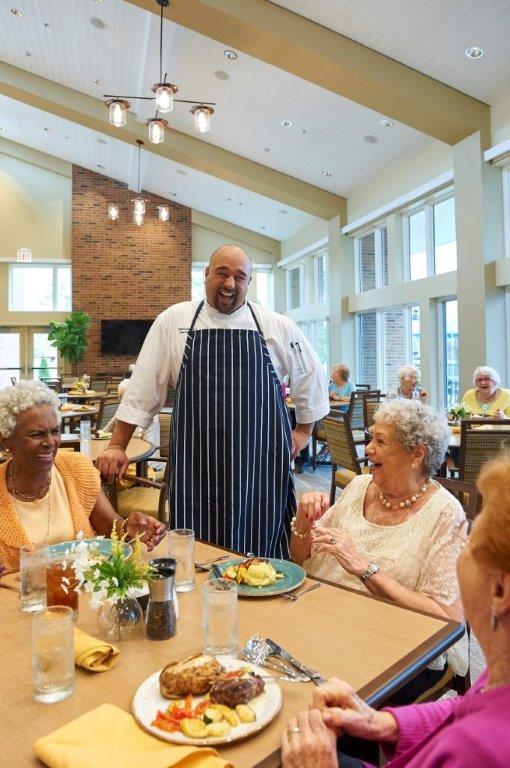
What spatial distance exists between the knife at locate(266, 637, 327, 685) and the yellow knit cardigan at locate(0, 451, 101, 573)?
3.07ft

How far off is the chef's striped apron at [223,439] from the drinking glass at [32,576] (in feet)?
2.25

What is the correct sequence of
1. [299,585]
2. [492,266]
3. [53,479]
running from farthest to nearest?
[492,266] < [53,479] < [299,585]

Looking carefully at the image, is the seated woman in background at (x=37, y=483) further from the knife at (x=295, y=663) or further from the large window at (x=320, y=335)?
the large window at (x=320, y=335)

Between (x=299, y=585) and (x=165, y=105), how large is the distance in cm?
460

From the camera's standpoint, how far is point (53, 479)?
1.89m

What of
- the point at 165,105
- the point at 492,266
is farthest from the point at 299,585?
the point at 492,266

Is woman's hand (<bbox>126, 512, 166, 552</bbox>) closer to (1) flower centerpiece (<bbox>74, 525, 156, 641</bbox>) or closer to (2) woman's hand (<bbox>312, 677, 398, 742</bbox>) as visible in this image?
(1) flower centerpiece (<bbox>74, 525, 156, 641</bbox>)

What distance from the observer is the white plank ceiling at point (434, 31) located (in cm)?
483

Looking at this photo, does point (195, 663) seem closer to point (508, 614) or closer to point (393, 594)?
point (508, 614)

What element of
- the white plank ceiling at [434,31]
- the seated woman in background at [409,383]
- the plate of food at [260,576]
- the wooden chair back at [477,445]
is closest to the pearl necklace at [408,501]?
the plate of food at [260,576]

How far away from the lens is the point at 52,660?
969 mm

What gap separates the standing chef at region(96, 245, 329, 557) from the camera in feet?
6.49

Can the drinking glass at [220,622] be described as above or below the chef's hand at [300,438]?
below

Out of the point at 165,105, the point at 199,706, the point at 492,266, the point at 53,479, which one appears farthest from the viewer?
the point at 492,266
